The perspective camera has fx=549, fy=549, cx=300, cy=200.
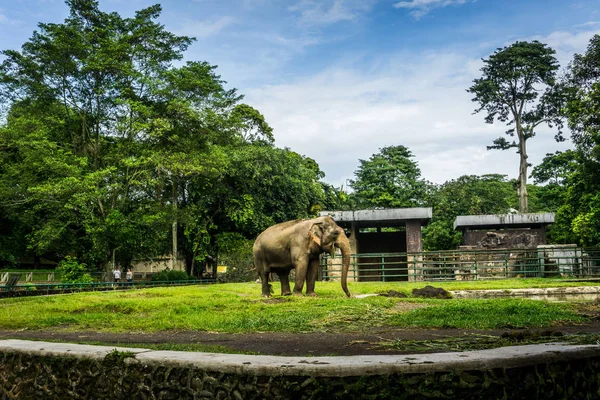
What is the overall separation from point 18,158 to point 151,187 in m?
7.55

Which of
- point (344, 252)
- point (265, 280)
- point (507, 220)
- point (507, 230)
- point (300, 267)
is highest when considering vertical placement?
point (507, 220)

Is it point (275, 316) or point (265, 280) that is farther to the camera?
point (265, 280)

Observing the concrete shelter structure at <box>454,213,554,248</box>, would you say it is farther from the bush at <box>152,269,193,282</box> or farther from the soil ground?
the soil ground

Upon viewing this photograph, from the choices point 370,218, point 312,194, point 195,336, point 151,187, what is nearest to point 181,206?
point 151,187

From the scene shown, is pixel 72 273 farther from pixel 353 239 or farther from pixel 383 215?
pixel 383 215

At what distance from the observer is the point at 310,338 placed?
23.5 ft

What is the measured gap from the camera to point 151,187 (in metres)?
34.0

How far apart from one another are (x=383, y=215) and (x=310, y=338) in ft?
69.6

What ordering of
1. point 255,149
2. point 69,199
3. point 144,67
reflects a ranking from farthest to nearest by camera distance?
point 255,149, point 144,67, point 69,199

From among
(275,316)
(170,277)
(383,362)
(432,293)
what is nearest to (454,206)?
(170,277)

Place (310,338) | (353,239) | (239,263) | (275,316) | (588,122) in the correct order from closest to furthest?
(310,338), (275,316), (588,122), (353,239), (239,263)

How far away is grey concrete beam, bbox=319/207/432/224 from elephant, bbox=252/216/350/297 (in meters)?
13.3

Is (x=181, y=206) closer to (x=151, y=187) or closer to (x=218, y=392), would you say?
(x=151, y=187)

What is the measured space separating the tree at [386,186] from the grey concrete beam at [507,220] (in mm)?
17087
